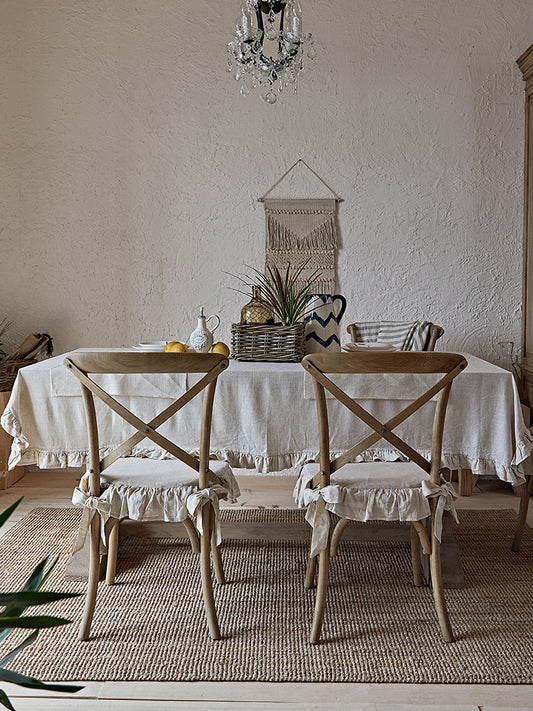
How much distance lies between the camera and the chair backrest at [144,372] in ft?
6.63

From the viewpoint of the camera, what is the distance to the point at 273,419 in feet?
7.98

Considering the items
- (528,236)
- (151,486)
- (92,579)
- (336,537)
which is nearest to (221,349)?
(151,486)

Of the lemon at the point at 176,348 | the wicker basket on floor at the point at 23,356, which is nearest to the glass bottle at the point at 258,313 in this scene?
the lemon at the point at 176,348

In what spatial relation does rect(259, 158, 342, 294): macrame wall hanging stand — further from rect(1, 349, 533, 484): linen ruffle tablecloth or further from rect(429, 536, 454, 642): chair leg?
rect(429, 536, 454, 642): chair leg

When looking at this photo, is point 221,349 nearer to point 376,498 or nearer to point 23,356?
point 376,498

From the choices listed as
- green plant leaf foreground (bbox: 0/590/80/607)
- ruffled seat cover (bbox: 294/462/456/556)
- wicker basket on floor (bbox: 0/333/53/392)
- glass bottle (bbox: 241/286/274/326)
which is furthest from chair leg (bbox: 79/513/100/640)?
wicker basket on floor (bbox: 0/333/53/392)

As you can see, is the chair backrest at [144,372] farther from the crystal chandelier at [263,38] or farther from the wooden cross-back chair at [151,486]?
the crystal chandelier at [263,38]

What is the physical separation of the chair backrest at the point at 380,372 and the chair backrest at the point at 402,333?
4.87ft

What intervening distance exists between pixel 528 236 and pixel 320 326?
2.08m

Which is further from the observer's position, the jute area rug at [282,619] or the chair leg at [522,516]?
the chair leg at [522,516]

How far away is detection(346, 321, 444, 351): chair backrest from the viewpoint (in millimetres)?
3605

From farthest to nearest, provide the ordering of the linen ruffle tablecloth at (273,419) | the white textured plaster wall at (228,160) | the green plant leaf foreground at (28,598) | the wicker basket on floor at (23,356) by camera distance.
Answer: the white textured plaster wall at (228,160)
the wicker basket on floor at (23,356)
the linen ruffle tablecloth at (273,419)
the green plant leaf foreground at (28,598)

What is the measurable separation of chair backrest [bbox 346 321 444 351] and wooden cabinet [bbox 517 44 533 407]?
737 millimetres

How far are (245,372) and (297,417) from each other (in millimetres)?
232
